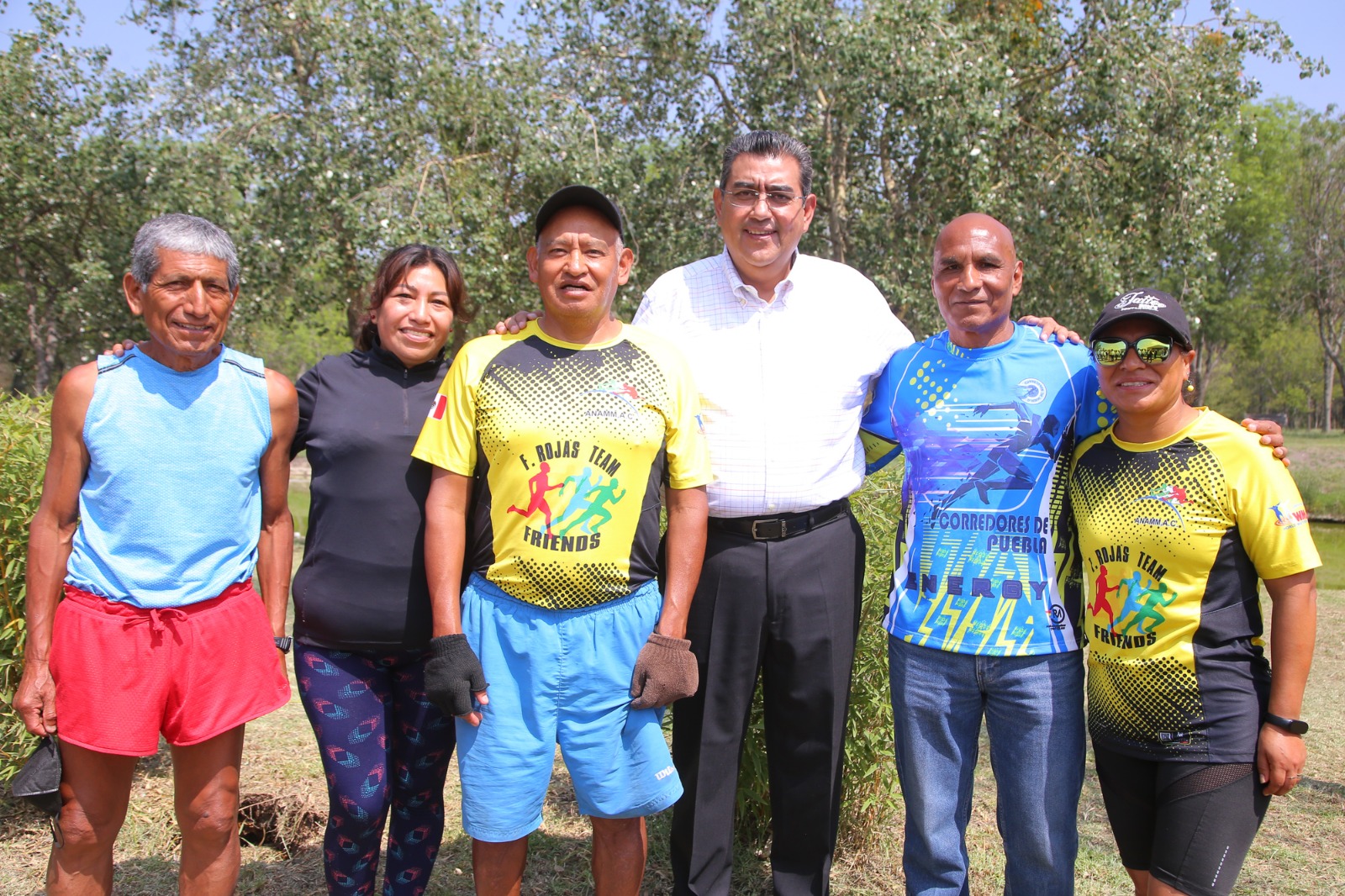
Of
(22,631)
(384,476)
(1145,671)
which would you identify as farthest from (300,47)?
(1145,671)

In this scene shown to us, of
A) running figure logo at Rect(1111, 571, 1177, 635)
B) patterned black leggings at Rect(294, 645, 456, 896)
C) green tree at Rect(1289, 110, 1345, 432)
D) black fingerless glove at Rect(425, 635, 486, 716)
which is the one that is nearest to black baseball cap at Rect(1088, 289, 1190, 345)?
running figure logo at Rect(1111, 571, 1177, 635)

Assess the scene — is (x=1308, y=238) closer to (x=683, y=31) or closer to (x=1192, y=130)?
(x=1192, y=130)

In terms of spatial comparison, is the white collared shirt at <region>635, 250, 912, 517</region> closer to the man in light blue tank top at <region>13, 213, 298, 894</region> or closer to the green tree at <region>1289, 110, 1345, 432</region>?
the man in light blue tank top at <region>13, 213, 298, 894</region>

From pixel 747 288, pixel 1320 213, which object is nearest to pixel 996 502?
pixel 747 288

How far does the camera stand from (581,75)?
1169 cm

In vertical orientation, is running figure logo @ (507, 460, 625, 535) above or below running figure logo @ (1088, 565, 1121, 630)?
above

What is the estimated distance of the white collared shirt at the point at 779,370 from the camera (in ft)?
9.71

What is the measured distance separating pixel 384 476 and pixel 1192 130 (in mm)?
10818

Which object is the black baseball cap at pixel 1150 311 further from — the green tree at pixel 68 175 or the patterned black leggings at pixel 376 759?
the green tree at pixel 68 175

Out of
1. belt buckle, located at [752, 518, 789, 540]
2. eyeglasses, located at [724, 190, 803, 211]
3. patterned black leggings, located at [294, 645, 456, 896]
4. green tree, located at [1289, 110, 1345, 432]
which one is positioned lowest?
patterned black leggings, located at [294, 645, 456, 896]

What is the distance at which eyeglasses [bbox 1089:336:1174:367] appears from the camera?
8.09ft

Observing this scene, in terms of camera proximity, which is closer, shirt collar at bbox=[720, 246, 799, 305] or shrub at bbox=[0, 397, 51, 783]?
shirt collar at bbox=[720, 246, 799, 305]

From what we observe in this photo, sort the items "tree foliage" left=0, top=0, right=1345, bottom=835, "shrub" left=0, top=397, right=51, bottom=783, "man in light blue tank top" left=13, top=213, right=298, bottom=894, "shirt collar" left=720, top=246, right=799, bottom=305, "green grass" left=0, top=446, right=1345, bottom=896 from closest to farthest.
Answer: "man in light blue tank top" left=13, top=213, right=298, bottom=894 → "shirt collar" left=720, top=246, right=799, bottom=305 → "green grass" left=0, top=446, right=1345, bottom=896 → "shrub" left=0, top=397, right=51, bottom=783 → "tree foliage" left=0, top=0, right=1345, bottom=835

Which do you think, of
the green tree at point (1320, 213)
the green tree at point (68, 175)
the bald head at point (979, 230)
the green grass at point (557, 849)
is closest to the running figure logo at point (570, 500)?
the bald head at point (979, 230)
